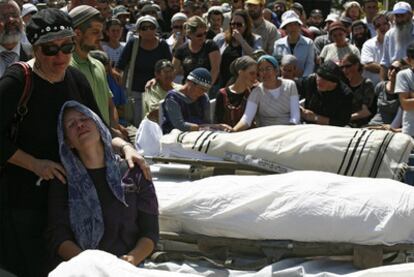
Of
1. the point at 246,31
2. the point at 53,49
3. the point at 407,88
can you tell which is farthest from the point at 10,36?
the point at 246,31

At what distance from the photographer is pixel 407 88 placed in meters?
7.99

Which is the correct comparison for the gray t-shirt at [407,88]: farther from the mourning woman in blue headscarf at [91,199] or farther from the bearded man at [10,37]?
the mourning woman in blue headscarf at [91,199]

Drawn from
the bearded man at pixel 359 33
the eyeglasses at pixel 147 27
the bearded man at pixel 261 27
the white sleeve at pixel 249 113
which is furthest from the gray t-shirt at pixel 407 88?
the bearded man at pixel 359 33

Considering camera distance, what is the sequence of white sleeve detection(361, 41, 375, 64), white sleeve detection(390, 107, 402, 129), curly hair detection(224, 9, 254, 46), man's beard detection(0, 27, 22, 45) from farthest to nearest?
1. white sleeve detection(361, 41, 375, 64)
2. curly hair detection(224, 9, 254, 46)
3. white sleeve detection(390, 107, 402, 129)
4. man's beard detection(0, 27, 22, 45)

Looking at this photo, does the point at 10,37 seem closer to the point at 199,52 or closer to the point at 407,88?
the point at 407,88

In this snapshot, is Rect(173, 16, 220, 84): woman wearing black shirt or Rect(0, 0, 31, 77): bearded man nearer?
Rect(0, 0, 31, 77): bearded man

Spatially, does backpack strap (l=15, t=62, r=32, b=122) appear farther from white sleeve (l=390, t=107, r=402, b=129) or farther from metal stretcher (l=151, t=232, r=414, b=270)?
white sleeve (l=390, t=107, r=402, b=129)

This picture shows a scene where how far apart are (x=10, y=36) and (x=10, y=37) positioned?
0.01 meters

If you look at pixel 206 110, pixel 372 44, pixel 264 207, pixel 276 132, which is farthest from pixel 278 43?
pixel 264 207

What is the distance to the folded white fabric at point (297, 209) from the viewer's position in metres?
4.34

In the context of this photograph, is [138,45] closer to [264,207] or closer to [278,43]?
[278,43]

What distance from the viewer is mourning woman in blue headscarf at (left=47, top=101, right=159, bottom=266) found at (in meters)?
3.88

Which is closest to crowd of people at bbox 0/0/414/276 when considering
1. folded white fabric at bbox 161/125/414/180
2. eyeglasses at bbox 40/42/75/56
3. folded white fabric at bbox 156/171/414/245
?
eyeglasses at bbox 40/42/75/56

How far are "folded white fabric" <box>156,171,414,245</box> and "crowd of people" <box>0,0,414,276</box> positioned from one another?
0.52m
